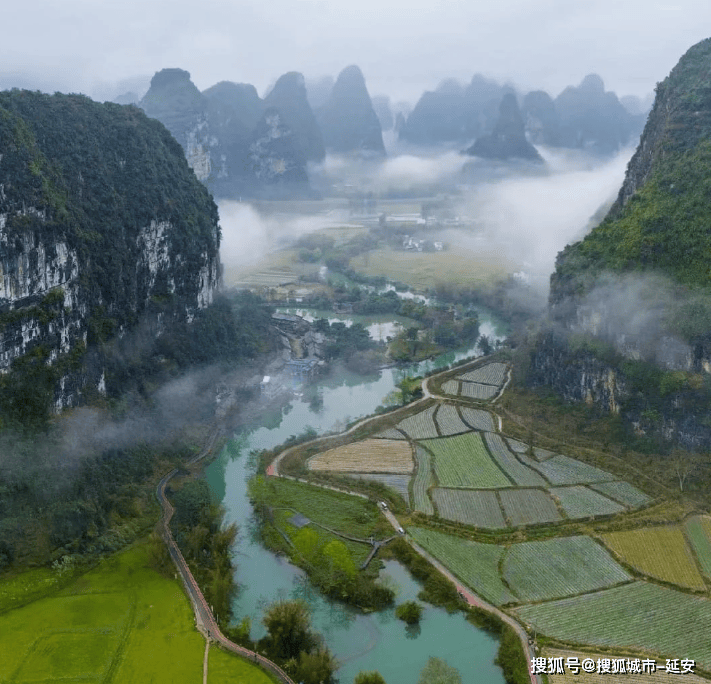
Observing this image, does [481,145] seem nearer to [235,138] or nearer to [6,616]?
[235,138]

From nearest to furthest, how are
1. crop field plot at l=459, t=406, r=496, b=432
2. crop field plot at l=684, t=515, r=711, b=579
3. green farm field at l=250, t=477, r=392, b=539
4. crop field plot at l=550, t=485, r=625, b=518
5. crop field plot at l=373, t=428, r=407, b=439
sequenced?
1. crop field plot at l=684, t=515, r=711, b=579
2. green farm field at l=250, t=477, r=392, b=539
3. crop field plot at l=550, t=485, r=625, b=518
4. crop field plot at l=373, t=428, r=407, b=439
5. crop field plot at l=459, t=406, r=496, b=432

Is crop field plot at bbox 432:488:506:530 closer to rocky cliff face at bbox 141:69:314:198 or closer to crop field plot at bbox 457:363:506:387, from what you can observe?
crop field plot at bbox 457:363:506:387

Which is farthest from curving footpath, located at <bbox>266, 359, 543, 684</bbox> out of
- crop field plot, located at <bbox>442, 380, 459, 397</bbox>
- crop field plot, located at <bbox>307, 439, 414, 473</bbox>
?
crop field plot, located at <bbox>442, 380, 459, 397</bbox>

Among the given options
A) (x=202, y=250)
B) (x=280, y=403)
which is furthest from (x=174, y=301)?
(x=280, y=403)

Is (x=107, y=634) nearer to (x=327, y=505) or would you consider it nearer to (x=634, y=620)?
(x=327, y=505)

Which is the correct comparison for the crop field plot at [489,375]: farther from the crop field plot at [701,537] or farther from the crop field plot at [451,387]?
the crop field plot at [701,537]

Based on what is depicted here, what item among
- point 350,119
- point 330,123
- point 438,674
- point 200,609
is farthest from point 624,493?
point 330,123

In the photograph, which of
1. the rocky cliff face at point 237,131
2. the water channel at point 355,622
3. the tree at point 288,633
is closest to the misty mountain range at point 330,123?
the rocky cliff face at point 237,131
